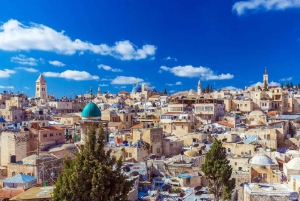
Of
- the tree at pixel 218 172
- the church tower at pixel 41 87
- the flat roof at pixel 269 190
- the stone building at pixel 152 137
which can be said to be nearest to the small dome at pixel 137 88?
the church tower at pixel 41 87

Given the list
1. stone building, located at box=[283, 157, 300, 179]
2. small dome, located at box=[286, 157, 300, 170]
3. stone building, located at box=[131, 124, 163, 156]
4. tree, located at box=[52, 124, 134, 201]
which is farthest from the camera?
stone building, located at box=[131, 124, 163, 156]

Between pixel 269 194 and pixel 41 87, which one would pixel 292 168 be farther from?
pixel 41 87

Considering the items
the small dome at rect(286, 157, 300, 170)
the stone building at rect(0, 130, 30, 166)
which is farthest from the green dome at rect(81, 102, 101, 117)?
the small dome at rect(286, 157, 300, 170)

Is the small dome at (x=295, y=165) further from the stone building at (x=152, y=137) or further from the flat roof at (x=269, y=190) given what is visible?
the stone building at (x=152, y=137)

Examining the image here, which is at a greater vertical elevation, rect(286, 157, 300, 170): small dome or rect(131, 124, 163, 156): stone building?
rect(131, 124, 163, 156): stone building

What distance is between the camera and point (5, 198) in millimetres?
17281

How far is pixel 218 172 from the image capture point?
699 inches

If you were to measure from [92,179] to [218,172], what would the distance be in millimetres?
9655

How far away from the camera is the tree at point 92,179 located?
10250mm

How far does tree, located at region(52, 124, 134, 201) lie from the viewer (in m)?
10.2

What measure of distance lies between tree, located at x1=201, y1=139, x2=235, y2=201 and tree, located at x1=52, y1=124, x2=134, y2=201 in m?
8.25

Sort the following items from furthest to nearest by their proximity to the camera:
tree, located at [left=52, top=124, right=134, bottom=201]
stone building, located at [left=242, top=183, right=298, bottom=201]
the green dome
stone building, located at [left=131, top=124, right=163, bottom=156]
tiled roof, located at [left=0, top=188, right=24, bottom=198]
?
stone building, located at [left=131, top=124, right=163, bottom=156], the green dome, tiled roof, located at [left=0, top=188, right=24, bottom=198], stone building, located at [left=242, top=183, right=298, bottom=201], tree, located at [left=52, top=124, right=134, bottom=201]

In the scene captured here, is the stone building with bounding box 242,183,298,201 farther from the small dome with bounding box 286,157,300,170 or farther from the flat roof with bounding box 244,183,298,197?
the small dome with bounding box 286,157,300,170

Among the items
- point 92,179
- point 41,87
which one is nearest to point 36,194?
point 92,179
